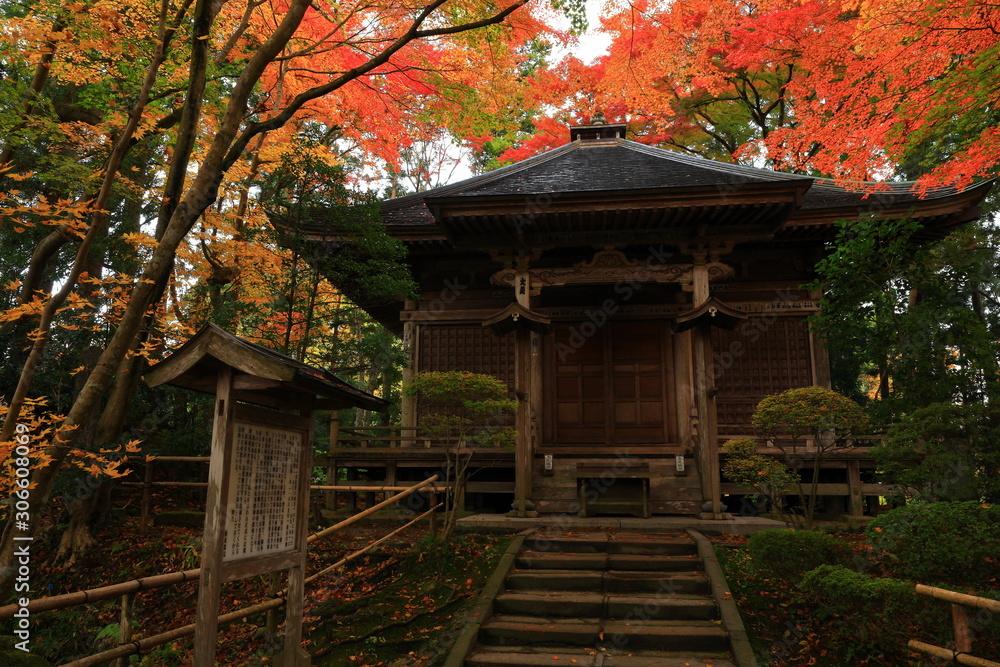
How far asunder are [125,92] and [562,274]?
25.6 feet

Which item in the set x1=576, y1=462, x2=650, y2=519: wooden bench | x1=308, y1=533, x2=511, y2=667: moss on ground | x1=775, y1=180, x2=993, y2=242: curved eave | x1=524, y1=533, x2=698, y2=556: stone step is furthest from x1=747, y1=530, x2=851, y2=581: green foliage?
x1=775, y1=180, x2=993, y2=242: curved eave

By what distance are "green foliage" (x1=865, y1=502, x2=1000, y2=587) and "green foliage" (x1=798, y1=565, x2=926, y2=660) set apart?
32 cm

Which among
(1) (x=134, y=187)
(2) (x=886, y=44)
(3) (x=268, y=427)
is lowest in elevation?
(3) (x=268, y=427)

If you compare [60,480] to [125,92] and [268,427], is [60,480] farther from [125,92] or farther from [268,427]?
[268,427]

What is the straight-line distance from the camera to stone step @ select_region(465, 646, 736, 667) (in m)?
5.29

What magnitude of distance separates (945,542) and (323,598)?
6.73 metres

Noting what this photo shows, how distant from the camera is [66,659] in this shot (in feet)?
26.1

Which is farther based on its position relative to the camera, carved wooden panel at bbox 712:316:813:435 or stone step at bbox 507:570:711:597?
carved wooden panel at bbox 712:316:813:435

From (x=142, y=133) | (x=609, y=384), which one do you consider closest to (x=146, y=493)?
(x=142, y=133)

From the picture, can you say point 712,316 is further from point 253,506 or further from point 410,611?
point 253,506

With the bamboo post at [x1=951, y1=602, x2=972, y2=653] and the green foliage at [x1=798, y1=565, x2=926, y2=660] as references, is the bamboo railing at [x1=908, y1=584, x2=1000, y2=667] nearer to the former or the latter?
the bamboo post at [x1=951, y1=602, x2=972, y2=653]

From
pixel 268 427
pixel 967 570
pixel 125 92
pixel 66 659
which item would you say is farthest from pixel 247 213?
pixel 967 570

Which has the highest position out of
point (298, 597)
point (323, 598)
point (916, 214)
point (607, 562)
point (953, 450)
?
point (916, 214)

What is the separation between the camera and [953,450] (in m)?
6.17
